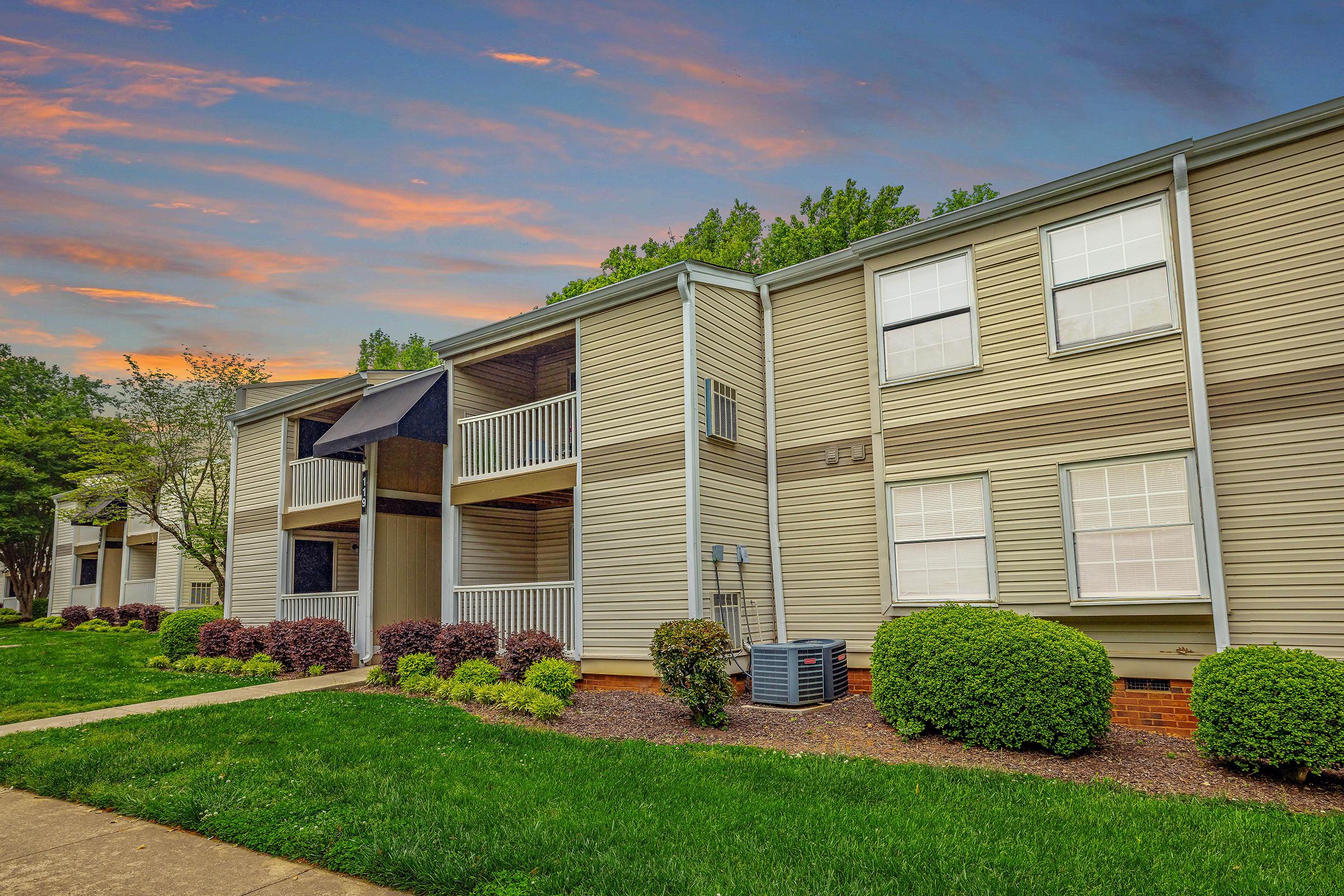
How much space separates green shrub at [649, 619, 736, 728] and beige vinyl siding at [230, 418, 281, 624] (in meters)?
12.8

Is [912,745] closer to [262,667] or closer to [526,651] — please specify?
[526,651]

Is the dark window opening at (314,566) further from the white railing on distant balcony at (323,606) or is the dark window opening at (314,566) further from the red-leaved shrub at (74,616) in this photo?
the red-leaved shrub at (74,616)

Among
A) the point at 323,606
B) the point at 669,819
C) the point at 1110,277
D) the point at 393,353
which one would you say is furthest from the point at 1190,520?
the point at 393,353

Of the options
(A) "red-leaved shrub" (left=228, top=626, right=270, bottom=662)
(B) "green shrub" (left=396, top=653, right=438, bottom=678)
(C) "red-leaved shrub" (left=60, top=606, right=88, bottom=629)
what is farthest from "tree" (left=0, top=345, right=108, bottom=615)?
(B) "green shrub" (left=396, top=653, right=438, bottom=678)

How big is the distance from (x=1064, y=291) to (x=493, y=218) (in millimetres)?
11218

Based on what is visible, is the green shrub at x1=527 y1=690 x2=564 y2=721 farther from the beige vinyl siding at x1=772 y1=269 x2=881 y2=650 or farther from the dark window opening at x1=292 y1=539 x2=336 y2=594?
the dark window opening at x1=292 y1=539 x2=336 y2=594

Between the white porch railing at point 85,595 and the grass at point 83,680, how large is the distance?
12790 mm

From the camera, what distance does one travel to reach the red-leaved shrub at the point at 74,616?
29453 mm

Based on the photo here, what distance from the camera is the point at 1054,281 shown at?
10.0m

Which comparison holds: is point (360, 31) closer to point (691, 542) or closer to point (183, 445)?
point (691, 542)

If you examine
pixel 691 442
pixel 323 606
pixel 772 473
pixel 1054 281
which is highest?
pixel 1054 281

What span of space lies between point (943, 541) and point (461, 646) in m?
7.18

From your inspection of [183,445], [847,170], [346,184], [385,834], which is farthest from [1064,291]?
[183,445]

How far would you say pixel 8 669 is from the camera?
15617mm
